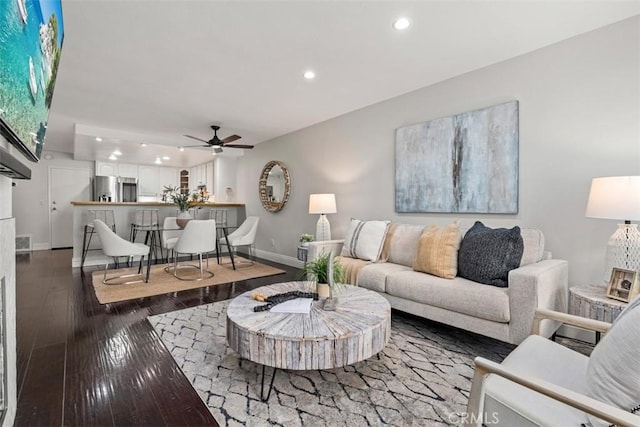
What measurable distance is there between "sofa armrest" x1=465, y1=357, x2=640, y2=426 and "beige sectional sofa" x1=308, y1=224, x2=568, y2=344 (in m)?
1.12

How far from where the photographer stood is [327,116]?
14.5 feet

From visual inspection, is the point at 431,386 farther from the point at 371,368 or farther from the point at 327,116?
the point at 327,116

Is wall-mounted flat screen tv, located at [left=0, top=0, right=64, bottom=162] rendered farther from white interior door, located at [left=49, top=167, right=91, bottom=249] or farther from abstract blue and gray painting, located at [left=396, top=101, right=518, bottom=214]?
white interior door, located at [left=49, top=167, right=91, bottom=249]

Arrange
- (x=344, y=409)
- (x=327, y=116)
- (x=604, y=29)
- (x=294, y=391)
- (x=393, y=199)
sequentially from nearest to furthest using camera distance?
(x=344, y=409) → (x=294, y=391) → (x=604, y=29) → (x=393, y=199) → (x=327, y=116)

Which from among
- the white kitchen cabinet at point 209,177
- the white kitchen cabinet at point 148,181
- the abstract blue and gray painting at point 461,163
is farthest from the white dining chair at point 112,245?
the white kitchen cabinet at point 148,181

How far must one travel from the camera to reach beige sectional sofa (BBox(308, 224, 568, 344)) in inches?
76.9

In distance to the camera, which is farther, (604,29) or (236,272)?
(236,272)

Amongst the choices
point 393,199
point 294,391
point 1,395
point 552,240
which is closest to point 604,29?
point 552,240

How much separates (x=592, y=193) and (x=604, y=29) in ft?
4.30

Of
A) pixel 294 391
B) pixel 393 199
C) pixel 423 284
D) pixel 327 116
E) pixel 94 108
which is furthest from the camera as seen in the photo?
pixel 327 116

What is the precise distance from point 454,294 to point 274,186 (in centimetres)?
413

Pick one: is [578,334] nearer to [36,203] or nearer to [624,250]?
[624,250]

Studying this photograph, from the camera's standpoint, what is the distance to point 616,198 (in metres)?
1.84

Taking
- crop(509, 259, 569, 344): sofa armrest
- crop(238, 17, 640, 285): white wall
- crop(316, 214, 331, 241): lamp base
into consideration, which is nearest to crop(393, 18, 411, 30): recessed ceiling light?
crop(238, 17, 640, 285): white wall
